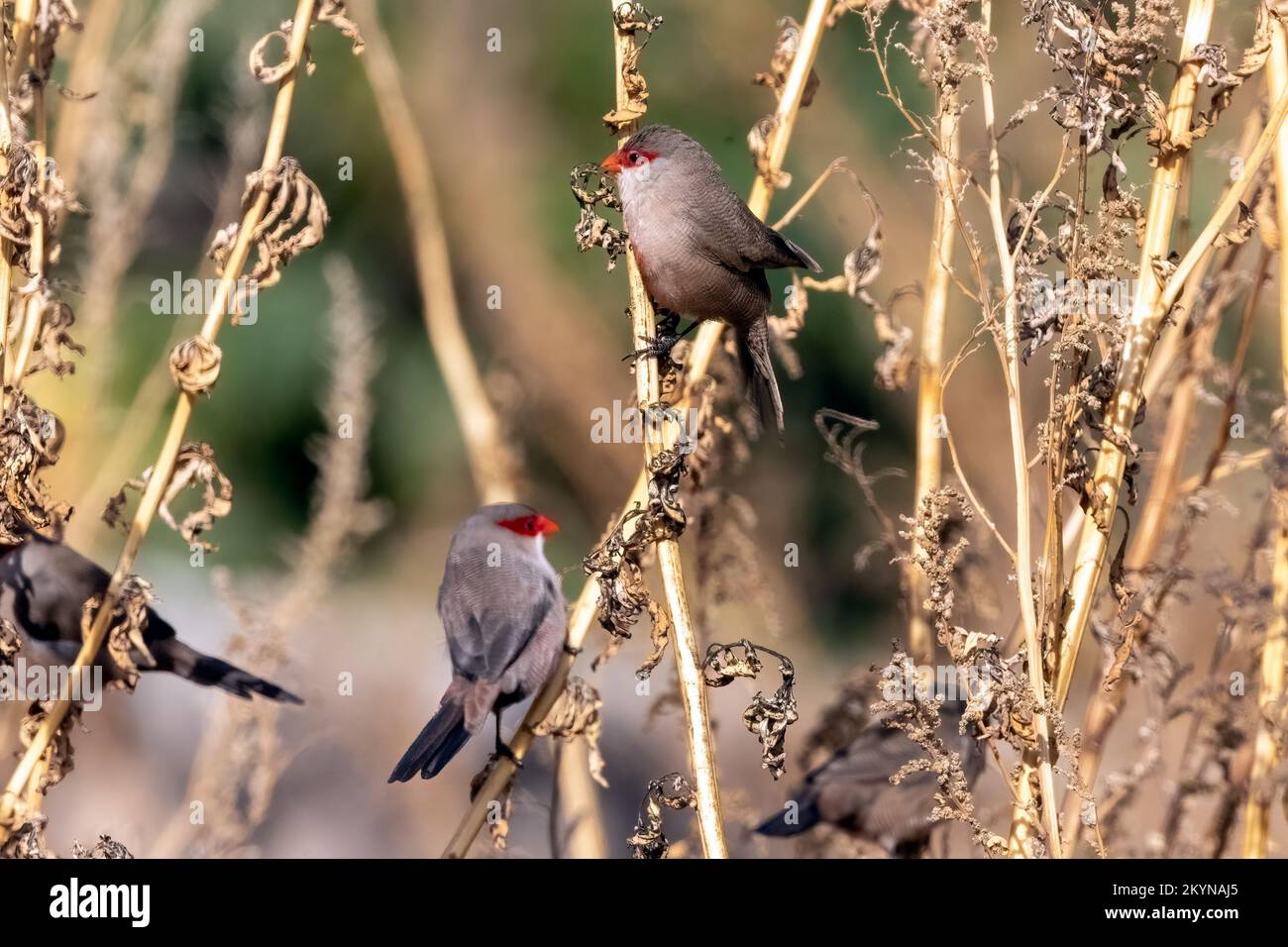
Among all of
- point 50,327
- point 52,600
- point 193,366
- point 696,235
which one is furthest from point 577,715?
point 52,600

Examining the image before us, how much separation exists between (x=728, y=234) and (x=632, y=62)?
934mm

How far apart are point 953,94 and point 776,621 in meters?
1.39

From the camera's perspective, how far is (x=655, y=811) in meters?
2.13

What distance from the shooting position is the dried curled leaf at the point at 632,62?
2172mm

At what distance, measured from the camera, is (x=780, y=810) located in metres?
4.10

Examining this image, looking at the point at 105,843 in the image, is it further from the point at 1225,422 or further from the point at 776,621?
the point at 1225,422

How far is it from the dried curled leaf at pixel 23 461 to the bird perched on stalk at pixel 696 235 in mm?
1250

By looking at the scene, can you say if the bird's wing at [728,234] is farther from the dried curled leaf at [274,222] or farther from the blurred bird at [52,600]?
the blurred bird at [52,600]

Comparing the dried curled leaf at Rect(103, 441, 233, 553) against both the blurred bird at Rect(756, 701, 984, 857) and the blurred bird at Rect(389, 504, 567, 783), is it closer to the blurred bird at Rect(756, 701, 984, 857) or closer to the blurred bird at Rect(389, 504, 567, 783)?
the blurred bird at Rect(389, 504, 567, 783)

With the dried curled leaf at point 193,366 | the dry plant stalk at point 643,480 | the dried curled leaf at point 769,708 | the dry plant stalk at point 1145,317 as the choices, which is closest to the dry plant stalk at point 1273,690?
the dry plant stalk at point 1145,317

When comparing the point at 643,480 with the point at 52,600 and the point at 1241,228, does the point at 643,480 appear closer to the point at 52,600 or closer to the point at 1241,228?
the point at 1241,228

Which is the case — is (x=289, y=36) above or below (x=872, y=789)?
above

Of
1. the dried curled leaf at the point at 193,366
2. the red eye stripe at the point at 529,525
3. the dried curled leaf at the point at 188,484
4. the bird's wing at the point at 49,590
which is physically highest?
the red eye stripe at the point at 529,525
